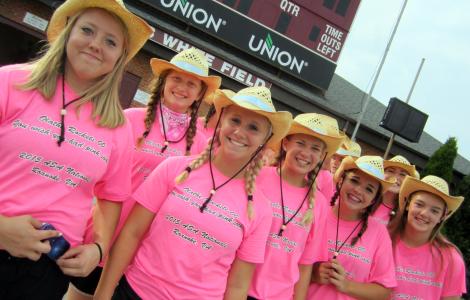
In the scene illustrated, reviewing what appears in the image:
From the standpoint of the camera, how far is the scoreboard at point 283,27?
39.3 ft

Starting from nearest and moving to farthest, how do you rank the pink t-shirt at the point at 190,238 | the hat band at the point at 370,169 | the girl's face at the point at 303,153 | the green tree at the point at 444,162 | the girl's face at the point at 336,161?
1. the pink t-shirt at the point at 190,238
2. the girl's face at the point at 303,153
3. the hat band at the point at 370,169
4. the girl's face at the point at 336,161
5. the green tree at the point at 444,162

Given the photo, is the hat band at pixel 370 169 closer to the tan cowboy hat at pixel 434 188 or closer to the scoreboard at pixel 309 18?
the tan cowboy hat at pixel 434 188

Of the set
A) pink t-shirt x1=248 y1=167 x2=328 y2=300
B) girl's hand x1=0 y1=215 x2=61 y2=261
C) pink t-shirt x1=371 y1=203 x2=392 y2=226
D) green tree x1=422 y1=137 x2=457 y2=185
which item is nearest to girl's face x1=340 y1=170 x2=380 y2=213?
pink t-shirt x1=248 y1=167 x2=328 y2=300

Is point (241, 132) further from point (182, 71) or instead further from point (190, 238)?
point (182, 71)

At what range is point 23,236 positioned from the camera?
5.12 feet

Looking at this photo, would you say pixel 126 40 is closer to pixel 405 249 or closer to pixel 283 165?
pixel 283 165

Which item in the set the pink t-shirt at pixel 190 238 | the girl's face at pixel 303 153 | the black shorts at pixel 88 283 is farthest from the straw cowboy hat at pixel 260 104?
the black shorts at pixel 88 283

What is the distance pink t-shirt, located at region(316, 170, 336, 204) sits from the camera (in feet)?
11.4

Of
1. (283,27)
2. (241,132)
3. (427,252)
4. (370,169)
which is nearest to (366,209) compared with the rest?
(370,169)

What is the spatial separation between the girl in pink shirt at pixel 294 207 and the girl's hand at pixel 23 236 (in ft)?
4.38

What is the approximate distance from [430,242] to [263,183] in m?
1.74

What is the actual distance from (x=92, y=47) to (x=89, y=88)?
0.62ft

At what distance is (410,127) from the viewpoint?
38.5 ft

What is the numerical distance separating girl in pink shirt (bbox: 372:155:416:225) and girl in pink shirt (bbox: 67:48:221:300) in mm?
1857
